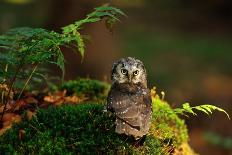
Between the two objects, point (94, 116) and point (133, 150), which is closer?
point (133, 150)

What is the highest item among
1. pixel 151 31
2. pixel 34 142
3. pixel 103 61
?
pixel 151 31

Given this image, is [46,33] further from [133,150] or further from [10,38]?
[133,150]

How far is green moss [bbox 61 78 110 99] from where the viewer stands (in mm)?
8062

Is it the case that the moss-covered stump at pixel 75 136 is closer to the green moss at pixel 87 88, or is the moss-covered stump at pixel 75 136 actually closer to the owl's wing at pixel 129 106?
the owl's wing at pixel 129 106

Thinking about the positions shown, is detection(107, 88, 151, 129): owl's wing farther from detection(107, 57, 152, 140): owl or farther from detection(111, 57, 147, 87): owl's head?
detection(111, 57, 147, 87): owl's head

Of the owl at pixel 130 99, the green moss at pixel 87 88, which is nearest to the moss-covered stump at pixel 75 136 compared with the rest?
the owl at pixel 130 99

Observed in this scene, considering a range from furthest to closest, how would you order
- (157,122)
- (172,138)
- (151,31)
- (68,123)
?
(151,31), (157,122), (172,138), (68,123)

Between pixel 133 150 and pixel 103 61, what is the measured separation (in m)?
11.1

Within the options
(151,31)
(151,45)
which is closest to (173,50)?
(151,45)

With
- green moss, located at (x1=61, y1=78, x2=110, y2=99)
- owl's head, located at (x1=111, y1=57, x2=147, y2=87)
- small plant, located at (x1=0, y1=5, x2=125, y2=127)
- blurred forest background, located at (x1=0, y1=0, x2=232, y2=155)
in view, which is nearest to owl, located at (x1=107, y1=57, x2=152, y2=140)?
owl's head, located at (x1=111, y1=57, x2=147, y2=87)

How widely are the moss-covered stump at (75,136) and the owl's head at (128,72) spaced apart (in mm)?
445

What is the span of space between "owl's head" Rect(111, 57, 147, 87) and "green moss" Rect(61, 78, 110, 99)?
145 cm

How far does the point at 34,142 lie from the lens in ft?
19.9

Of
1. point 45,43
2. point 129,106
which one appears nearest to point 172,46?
point 129,106
